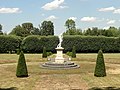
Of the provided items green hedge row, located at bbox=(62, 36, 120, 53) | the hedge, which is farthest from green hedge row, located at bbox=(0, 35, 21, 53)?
green hedge row, located at bbox=(62, 36, 120, 53)

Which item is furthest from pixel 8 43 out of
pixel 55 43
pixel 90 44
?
pixel 90 44

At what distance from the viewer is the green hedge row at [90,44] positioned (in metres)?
50.0

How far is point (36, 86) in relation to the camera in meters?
13.7

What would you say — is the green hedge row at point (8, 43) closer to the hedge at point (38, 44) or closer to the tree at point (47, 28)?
the hedge at point (38, 44)

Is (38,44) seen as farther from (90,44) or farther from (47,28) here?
(47,28)

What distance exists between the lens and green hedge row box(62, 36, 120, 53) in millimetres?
50000

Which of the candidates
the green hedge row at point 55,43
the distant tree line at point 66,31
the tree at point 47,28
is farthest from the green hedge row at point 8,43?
the tree at point 47,28

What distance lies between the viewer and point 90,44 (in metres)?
50.8

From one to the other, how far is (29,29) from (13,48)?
171 ft

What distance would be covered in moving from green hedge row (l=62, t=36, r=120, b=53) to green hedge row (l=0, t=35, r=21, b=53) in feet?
32.2

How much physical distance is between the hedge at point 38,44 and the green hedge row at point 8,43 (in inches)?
64.0

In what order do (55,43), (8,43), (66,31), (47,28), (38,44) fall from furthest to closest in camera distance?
(47,28), (66,31), (55,43), (38,44), (8,43)

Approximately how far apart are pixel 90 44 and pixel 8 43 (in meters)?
16.9

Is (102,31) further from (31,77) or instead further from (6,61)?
(31,77)
